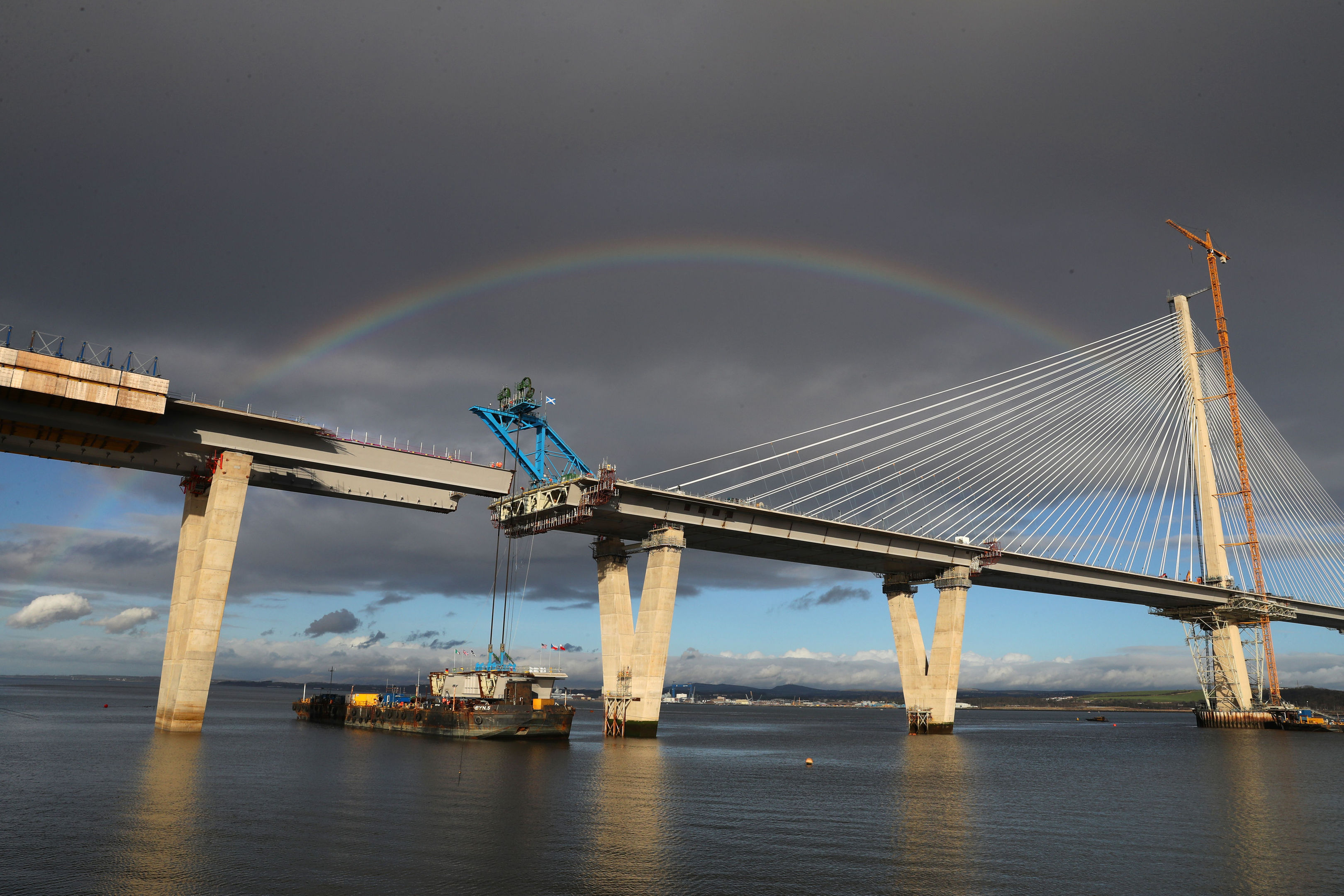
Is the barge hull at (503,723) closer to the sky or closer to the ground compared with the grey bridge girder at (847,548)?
closer to the ground

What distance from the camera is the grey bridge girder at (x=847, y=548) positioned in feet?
254

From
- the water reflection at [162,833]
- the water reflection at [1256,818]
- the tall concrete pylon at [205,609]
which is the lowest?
the water reflection at [162,833]

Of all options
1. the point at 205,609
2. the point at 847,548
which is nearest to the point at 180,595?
the point at 205,609

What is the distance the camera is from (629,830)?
2980 cm

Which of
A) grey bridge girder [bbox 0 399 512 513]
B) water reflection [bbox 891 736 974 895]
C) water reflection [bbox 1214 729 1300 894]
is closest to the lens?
water reflection [bbox 891 736 974 895]

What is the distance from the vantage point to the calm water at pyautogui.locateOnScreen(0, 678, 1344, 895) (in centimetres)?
2253

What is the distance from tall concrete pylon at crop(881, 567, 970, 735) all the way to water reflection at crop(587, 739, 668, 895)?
170 feet

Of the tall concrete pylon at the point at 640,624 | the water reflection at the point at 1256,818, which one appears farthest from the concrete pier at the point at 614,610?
the water reflection at the point at 1256,818

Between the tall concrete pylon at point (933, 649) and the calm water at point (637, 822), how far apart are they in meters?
30.8

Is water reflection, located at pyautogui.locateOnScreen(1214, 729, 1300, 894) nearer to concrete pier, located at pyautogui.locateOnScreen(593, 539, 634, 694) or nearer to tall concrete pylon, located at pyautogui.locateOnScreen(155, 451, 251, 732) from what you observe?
concrete pier, located at pyautogui.locateOnScreen(593, 539, 634, 694)

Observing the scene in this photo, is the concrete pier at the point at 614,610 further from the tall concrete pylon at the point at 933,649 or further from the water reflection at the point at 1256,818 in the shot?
the water reflection at the point at 1256,818

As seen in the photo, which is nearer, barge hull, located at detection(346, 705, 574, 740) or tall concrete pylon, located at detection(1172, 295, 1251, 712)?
barge hull, located at detection(346, 705, 574, 740)

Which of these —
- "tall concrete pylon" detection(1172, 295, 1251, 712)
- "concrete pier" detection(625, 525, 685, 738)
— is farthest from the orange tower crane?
"concrete pier" detection(625, 525, 685, 738)

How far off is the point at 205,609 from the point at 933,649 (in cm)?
7194
